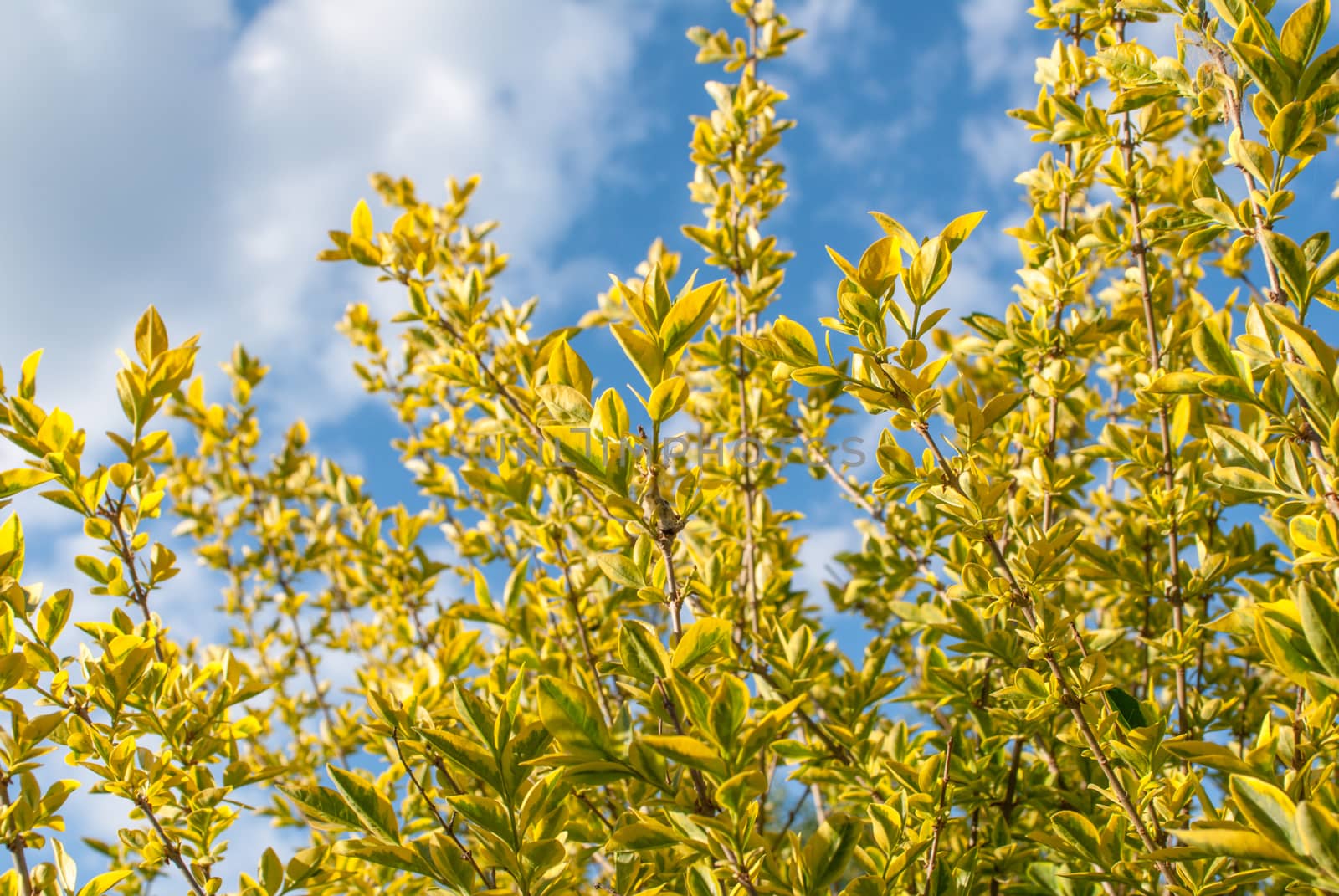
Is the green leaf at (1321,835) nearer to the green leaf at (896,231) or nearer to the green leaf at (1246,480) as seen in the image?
the green leaf at (1246,480)

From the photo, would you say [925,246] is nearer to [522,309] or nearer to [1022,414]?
[1022,414]

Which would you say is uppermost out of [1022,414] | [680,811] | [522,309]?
[522,309]

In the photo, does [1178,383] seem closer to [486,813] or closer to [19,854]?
[486,813]

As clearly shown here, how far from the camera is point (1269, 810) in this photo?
1026mm

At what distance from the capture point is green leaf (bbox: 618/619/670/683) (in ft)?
4.06

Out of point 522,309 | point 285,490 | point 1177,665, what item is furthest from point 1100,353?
point 285,490

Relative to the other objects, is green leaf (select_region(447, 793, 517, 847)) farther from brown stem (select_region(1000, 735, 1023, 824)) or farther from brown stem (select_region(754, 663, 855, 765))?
brown stem (select_region(1000, 735, 1023, 824))

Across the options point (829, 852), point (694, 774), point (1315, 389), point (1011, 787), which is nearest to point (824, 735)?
point (1011, 787)

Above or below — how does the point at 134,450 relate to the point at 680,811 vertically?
above

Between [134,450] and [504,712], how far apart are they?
1224 millimetres

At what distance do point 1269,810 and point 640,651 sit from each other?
0.78 metres

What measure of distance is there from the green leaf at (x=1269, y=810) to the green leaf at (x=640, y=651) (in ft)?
2.31

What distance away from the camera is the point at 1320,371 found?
1.23 m

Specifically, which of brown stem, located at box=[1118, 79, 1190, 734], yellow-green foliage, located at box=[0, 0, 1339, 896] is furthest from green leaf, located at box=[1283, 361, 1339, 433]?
brown stem, located at box=[1118, 79, 1190, 734]
